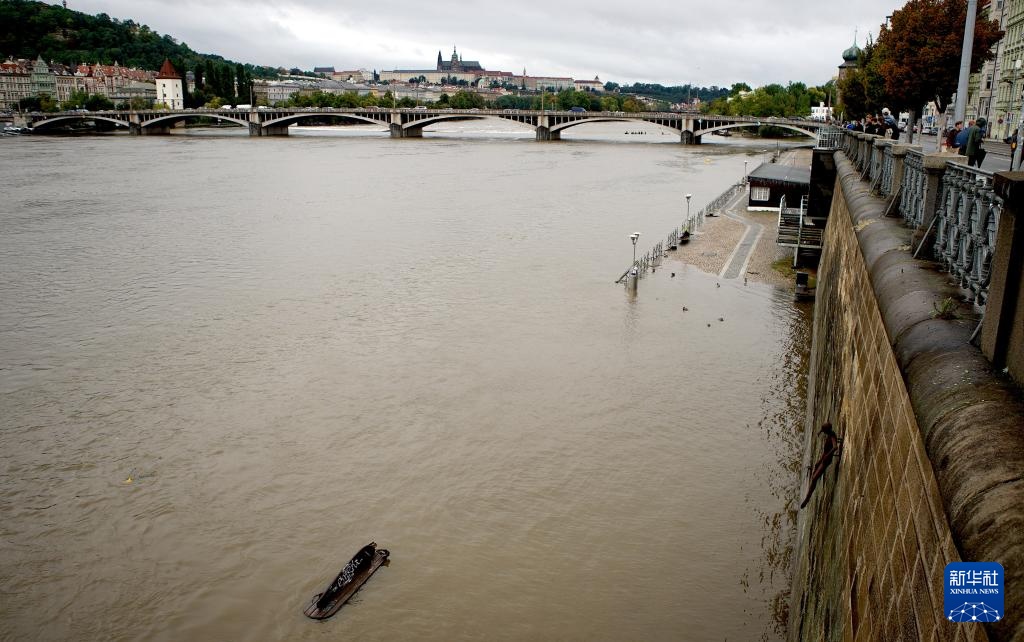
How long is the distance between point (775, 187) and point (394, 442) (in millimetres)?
27942

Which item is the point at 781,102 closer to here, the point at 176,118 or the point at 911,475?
the point at 176,118

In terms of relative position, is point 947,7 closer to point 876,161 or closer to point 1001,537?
point 876,161

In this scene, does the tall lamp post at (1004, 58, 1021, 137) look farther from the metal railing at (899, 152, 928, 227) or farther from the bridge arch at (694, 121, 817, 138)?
the bridge arch at (694, 121, 817, 138)

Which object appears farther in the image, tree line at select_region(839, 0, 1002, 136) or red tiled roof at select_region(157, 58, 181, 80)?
red tiled roof at select_region(157, 58, 181, 80)

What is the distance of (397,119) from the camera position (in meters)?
101

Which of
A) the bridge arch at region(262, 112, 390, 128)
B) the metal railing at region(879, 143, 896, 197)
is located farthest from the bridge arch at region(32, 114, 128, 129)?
the metal railing at region(879, 143, 896, 197)

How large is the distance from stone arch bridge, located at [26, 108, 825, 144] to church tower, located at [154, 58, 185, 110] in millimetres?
44784

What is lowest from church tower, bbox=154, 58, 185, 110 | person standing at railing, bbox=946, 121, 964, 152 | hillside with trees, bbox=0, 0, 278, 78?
person standing at railing, bbox=946, 121, 964, 152

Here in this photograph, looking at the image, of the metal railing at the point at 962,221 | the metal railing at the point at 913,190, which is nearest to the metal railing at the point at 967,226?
the metal railing at the point at 962,221

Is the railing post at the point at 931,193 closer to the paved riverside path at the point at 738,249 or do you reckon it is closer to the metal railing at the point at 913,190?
the metal railing at the point at 913,190

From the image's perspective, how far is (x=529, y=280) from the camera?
2553 centimetres

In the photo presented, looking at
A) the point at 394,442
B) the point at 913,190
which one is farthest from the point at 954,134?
the point at 394,442

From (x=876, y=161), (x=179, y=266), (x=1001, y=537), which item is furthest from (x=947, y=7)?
(x=1001, y=537)

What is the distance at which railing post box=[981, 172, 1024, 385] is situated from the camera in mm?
3416
